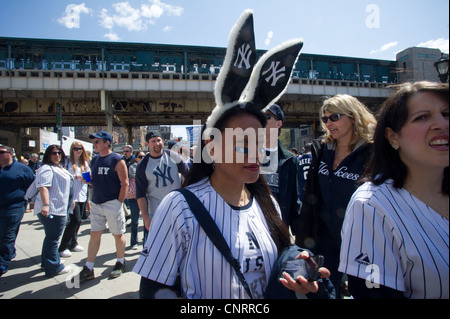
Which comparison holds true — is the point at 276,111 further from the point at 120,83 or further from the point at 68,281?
the point at 120,83

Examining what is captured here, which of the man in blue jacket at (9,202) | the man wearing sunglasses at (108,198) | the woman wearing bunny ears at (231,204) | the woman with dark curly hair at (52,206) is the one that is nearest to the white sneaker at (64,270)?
the woman with dark curly hair at (52,206)

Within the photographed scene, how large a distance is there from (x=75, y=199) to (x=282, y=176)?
15.7ft

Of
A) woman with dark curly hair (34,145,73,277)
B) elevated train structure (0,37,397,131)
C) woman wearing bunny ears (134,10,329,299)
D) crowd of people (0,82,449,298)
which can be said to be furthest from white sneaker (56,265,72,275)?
elevated train structure (0,37,397,131)

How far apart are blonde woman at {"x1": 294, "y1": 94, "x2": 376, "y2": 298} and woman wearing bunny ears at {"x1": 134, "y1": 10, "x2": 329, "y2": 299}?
0.85 m

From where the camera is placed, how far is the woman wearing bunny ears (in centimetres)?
123

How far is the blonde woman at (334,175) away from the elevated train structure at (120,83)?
891 inches

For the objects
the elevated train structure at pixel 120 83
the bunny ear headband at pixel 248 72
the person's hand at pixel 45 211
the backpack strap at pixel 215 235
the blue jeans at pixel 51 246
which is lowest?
the blue jeans at pixel 51 246

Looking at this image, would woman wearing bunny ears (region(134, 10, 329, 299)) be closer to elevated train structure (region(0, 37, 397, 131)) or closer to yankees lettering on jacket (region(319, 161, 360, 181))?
yankees lettering on jacket (region(319, 161, 360, 181))

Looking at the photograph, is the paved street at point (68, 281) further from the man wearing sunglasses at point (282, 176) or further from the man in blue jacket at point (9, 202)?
the man wearing sunglasses at point (282, 176)

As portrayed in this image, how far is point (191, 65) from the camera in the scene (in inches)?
1077

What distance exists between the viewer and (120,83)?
75.4 feet

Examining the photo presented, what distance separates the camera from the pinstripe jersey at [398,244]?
1.09 metres

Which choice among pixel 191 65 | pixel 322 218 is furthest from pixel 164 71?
pixel 322 218
